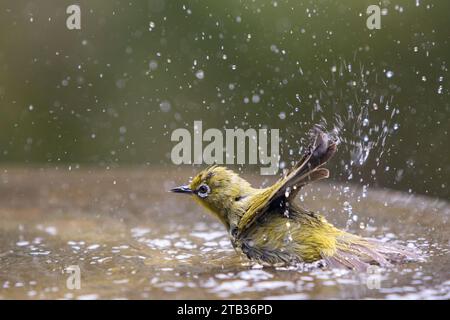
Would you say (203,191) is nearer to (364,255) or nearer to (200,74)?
(364,255)

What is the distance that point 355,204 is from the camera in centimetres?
497

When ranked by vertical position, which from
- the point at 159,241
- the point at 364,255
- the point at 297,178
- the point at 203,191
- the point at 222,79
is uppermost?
the point at 222,79

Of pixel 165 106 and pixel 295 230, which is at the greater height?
pixel 165 106

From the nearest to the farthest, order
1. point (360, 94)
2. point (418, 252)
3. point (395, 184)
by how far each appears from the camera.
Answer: point (418, 252), point (395, 184), point (360, 94)

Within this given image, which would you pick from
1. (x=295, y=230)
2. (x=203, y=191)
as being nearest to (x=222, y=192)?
(x=203, y=191)

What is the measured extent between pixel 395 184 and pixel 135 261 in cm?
507

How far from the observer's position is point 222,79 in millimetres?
9445

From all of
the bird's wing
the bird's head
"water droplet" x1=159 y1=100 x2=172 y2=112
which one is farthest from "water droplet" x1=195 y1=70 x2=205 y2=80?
the bird's wing

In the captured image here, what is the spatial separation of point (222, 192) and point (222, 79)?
5843mm

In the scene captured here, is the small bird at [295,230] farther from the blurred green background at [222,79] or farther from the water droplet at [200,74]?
the water droplet at [200,74]

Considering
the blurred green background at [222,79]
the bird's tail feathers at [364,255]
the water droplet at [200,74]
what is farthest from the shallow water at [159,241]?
Result: the water droplet at [200,74]
